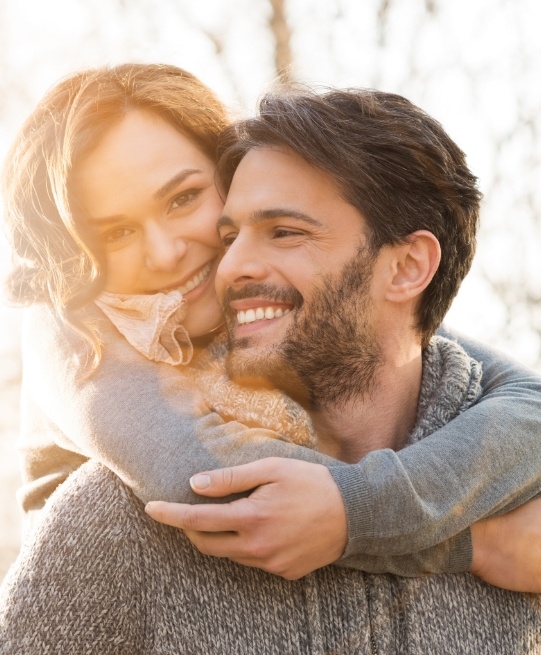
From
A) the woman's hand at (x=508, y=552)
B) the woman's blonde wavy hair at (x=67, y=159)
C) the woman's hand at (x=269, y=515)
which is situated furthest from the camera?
the woman's blonde wavy hair at (x=67, y=159)

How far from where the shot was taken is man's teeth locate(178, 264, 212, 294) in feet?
8.32

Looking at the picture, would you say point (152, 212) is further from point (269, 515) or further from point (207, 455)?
point (269, 515)

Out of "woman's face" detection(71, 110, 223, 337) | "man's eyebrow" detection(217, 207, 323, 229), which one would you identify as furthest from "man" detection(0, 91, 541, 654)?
"woman's face" detection(71, 110, 223, 337)

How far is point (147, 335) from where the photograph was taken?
88.3 inches

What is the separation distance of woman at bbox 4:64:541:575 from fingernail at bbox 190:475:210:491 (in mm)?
37

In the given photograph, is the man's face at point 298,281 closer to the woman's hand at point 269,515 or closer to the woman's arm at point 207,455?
the woman's arm at point 207,455

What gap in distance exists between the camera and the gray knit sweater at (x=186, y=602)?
1.92 meters

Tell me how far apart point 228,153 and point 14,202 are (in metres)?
0.69

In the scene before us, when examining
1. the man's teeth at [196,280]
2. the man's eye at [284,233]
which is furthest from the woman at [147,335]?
the man's eye at [284,233]

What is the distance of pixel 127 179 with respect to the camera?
8.00 feet

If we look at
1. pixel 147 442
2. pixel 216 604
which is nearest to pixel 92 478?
pixel 147 442

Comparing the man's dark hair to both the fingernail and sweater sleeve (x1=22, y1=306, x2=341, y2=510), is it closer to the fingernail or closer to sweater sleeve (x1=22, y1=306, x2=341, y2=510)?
sweater sleeve (x1=22, y1=306, x2=341, y2=510)

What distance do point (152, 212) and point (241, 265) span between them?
0.31 m

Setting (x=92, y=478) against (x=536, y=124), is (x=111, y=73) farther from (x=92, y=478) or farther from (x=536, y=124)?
(x=536, y=124)
